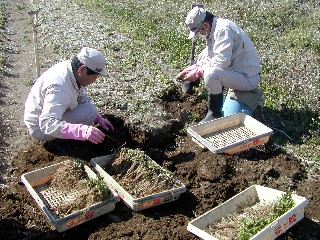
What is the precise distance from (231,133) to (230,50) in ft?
3.54

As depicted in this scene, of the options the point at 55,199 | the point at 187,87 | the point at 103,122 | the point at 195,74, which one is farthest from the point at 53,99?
the point at 187,87

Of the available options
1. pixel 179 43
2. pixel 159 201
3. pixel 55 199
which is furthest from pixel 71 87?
→ pixel 179 43

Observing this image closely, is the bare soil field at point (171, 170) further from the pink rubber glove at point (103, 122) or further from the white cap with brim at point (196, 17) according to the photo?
the white cap with brim at point (196, 17)

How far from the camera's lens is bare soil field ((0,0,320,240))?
4504 mm

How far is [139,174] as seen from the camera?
16.7 feet

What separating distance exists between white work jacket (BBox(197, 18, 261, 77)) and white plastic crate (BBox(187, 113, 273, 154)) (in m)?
0.69

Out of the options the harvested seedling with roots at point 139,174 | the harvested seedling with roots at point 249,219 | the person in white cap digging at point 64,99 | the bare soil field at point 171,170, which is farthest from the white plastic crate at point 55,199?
the harvested seedling with roots at point 249,219

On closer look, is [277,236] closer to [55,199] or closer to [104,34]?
[55,199]

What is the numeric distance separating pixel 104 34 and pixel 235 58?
4631mm

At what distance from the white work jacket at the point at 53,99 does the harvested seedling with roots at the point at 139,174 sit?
0.73 meters

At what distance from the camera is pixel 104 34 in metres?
10.4

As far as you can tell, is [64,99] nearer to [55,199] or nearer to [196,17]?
[55,199]

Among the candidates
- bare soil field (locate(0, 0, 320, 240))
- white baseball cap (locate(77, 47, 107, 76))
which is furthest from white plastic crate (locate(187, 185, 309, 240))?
white baseball cap (locate(77, 47, 107, 76))

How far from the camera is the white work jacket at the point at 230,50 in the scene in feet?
20.4
